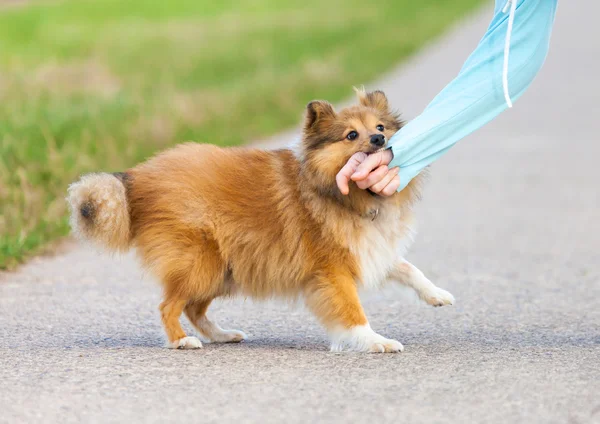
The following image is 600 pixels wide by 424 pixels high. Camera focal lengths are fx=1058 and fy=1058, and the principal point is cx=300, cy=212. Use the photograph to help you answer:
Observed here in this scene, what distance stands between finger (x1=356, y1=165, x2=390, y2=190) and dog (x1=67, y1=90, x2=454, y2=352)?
0.53 ft

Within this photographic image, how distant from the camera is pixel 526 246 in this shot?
9281 mm

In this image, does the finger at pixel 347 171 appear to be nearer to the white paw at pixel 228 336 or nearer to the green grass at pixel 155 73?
the white paw at pixel 228 336

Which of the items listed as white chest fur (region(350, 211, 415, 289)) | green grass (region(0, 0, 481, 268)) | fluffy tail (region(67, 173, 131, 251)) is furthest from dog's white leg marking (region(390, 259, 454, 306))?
green grass (region(0, 0, 481, 268))

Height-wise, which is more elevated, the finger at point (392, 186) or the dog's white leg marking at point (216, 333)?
the finger at point (392, 186)

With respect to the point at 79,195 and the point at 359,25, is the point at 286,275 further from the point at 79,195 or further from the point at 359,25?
the point at 359,25

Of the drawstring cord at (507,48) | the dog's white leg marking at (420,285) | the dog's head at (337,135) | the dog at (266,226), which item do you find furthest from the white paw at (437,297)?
the drawstring cord at (507,48)

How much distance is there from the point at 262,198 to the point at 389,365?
116 centimetres

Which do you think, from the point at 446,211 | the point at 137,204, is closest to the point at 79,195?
the point at 137,204

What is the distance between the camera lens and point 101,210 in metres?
5.46

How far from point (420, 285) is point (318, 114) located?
1.11m

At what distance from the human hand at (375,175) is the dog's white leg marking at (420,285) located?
2.18 ft

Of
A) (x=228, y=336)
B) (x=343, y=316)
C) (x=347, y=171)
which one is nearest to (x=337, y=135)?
(x=347, y=171)

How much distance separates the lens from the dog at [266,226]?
5.47m

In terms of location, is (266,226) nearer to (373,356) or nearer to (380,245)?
(380,245)
